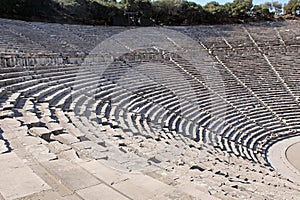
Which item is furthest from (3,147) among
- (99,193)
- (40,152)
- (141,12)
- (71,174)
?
(141,12)

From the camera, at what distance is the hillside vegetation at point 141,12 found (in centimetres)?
2453

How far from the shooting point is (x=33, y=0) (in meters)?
24.4

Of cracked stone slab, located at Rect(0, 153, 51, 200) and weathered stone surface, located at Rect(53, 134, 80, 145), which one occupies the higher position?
cracked stone slab, located at Rect(0, 153, 51, 200)

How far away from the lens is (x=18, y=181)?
2590 millimetres

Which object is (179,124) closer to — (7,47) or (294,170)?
(294,170)

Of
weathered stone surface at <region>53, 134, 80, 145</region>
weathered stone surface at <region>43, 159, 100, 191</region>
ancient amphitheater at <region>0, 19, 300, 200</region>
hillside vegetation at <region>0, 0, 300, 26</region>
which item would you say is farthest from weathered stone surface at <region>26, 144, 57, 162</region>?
hillside vegetation at <region>0, 0, 300, 26</region>

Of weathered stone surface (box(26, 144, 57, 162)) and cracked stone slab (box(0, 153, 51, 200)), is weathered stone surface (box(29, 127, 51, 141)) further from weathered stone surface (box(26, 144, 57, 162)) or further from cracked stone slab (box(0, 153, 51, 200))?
cracked stone slab (box(0, 153, 51, 200))

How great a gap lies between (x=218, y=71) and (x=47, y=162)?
49.6 ft

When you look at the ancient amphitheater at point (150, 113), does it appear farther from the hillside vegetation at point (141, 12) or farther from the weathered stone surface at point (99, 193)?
the hillside vegetation at point (141, 12)

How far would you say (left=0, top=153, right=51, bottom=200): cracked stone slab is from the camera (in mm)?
2387

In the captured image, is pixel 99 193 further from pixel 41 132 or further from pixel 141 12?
pixel 141 12

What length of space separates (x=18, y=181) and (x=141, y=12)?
28483 mm

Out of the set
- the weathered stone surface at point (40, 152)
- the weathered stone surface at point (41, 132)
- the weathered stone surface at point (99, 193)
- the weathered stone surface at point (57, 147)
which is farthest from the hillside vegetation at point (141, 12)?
the weathered stone surface at point (99, 193)

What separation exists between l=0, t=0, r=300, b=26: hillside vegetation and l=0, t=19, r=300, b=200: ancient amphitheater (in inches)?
170
